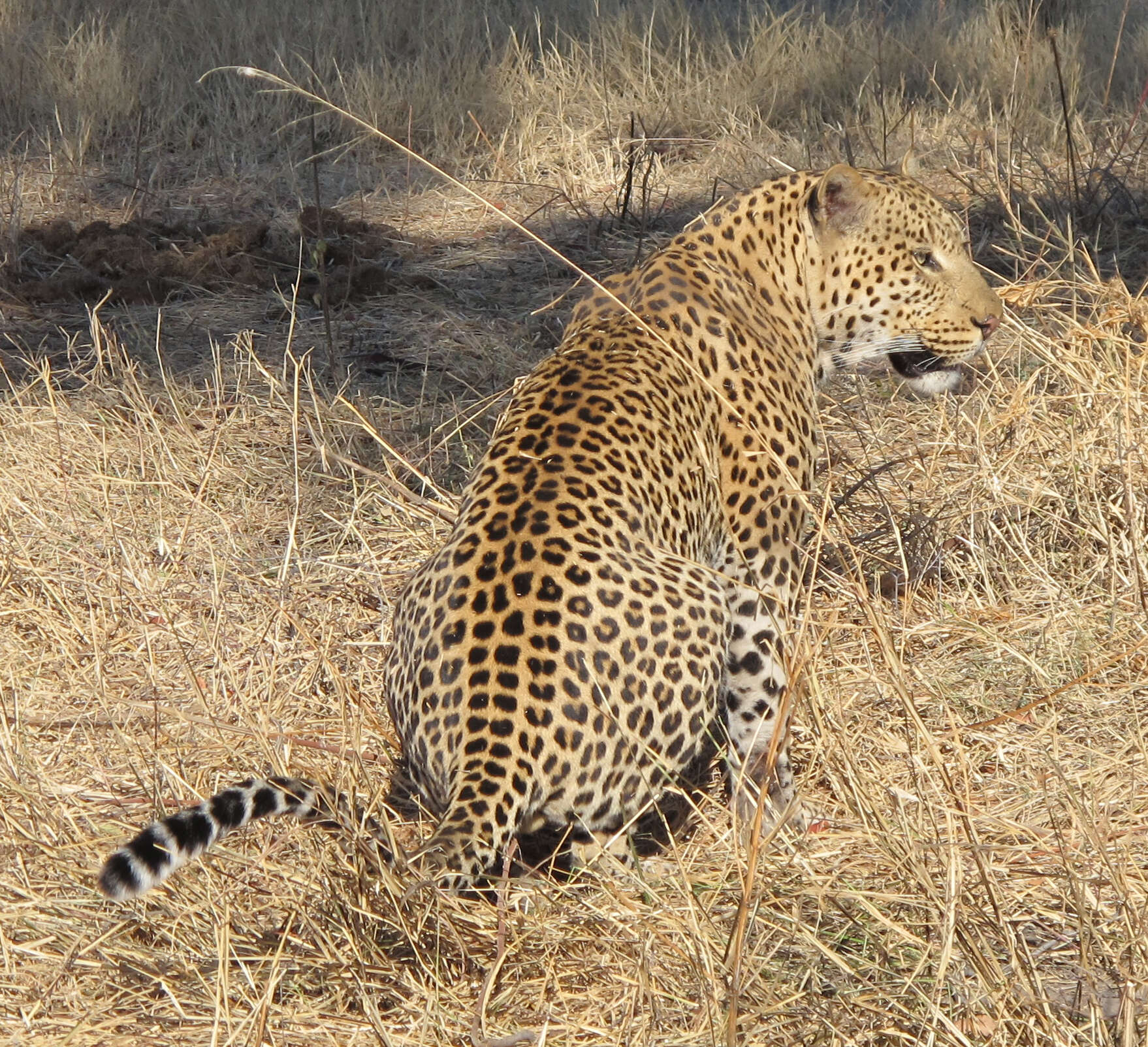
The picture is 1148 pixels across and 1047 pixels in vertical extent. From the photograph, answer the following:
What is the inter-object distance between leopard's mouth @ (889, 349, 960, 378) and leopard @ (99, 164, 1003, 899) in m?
0.02

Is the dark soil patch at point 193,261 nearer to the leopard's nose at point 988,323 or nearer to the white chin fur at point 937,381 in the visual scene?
the white chin fur at point 937,381

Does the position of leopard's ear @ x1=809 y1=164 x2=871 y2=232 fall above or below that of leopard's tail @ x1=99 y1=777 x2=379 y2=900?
above

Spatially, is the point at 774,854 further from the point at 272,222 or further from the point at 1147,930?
the point at 272,222

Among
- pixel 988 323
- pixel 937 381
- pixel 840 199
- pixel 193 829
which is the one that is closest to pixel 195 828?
pixel 193 829

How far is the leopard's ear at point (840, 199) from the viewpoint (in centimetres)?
446

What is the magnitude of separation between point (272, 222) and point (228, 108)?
5.74 feet

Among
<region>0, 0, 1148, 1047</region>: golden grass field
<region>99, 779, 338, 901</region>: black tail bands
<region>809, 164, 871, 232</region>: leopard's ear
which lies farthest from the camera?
<region>809, 164, 871, 232</region>: leopard's ear

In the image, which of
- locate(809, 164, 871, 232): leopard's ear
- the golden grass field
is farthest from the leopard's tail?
locate(809, 164, 871, 232): leopard's ear

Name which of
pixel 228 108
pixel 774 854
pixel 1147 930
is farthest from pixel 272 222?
pixel 1147 930

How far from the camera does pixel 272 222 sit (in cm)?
880

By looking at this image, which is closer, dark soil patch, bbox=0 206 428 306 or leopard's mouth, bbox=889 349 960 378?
leopard's mouth, bbox=889 349 960 378

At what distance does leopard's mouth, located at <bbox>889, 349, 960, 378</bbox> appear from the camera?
4812mm

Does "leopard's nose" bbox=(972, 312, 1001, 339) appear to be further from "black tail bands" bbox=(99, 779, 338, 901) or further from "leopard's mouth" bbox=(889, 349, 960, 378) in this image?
"black tail bands" bbox=(99, 779, 338, 901)

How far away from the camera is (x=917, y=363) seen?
4.89m
